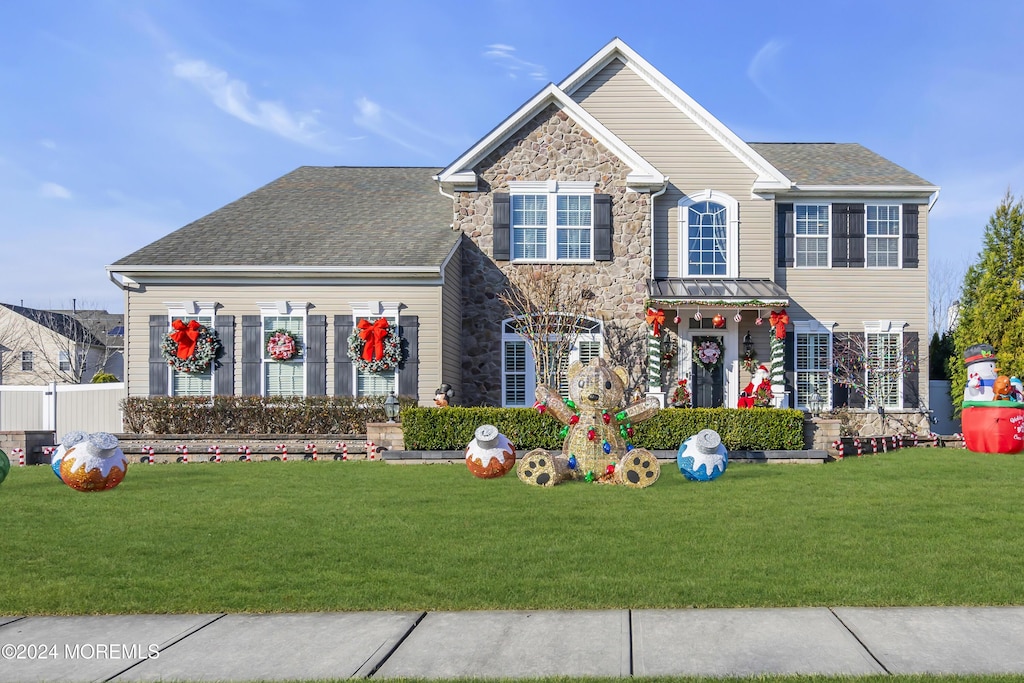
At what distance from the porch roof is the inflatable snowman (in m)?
3.98

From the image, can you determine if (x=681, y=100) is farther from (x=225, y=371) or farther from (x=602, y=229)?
(x=225, y=371)

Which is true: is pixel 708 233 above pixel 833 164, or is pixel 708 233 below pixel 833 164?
below

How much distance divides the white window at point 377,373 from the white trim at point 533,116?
3.61 m

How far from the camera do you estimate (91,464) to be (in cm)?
1159

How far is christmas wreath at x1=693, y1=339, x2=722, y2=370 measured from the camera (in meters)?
20.5

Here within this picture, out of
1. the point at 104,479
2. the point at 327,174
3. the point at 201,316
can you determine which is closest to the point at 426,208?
the point at 327,174

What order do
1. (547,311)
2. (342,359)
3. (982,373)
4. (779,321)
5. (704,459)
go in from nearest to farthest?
(704,459) < (982,373) < (342,359) < (779,321) < (547,311)

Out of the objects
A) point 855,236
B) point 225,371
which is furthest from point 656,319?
point 225,371

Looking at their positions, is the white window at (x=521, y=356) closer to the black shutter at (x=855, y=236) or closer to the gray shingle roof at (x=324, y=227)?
the gray shingle roof at (x=324, y=227)

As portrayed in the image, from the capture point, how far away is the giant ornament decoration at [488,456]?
12500 millimetres

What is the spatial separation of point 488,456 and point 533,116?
1044 cm

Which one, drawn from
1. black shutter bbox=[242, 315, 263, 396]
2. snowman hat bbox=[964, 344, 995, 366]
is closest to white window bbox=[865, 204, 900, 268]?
snowman hat bbox=[964, 344, 995, 366]

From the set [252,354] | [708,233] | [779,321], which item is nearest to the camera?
[252,354]

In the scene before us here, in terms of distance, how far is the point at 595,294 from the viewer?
2003cm
